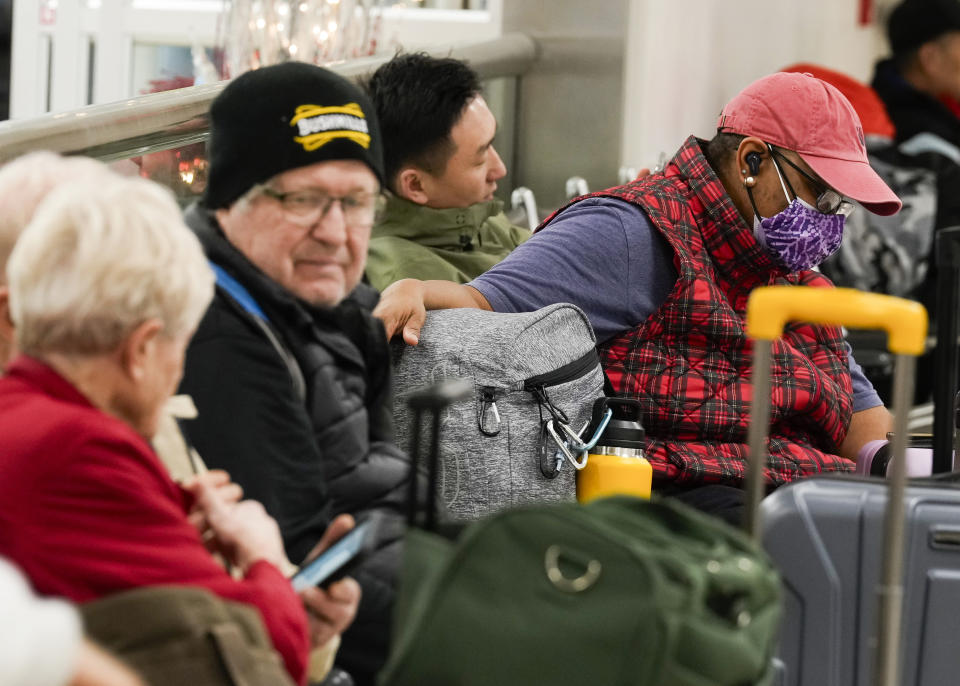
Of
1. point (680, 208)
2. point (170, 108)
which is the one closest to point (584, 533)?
point (680, 208)

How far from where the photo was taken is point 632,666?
4.92 ft

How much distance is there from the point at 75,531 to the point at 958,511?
139cm

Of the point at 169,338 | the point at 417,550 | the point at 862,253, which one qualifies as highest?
the point at 169,338

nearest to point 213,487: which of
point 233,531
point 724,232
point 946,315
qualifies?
point 233,531

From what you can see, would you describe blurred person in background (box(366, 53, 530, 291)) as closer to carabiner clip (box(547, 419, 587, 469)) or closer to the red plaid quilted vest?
the red plaid quilted vest

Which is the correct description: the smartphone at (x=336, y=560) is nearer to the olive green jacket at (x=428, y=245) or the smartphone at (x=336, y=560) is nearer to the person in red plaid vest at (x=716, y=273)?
the person in red plaid vest at (x=716, y=273)

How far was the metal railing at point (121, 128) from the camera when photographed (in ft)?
10.6

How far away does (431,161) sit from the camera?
11.4 feet

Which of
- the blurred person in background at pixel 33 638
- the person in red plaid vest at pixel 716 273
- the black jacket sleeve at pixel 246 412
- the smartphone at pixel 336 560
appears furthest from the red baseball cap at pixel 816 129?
the blurred person in background at pixel 33 638

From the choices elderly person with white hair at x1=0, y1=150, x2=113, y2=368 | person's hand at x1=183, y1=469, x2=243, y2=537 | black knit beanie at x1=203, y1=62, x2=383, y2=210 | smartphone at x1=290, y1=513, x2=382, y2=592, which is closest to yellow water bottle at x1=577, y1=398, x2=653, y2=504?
black knit beanie at x1=203, y1=62, x2=383, y2=210

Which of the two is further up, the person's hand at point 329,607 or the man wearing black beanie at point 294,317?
the man wearing black beanie at point 294,317

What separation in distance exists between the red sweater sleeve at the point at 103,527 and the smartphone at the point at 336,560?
0.80 feet

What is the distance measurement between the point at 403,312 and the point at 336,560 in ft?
3.10

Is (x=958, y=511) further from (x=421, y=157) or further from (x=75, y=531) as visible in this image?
(x=421, y=157)
